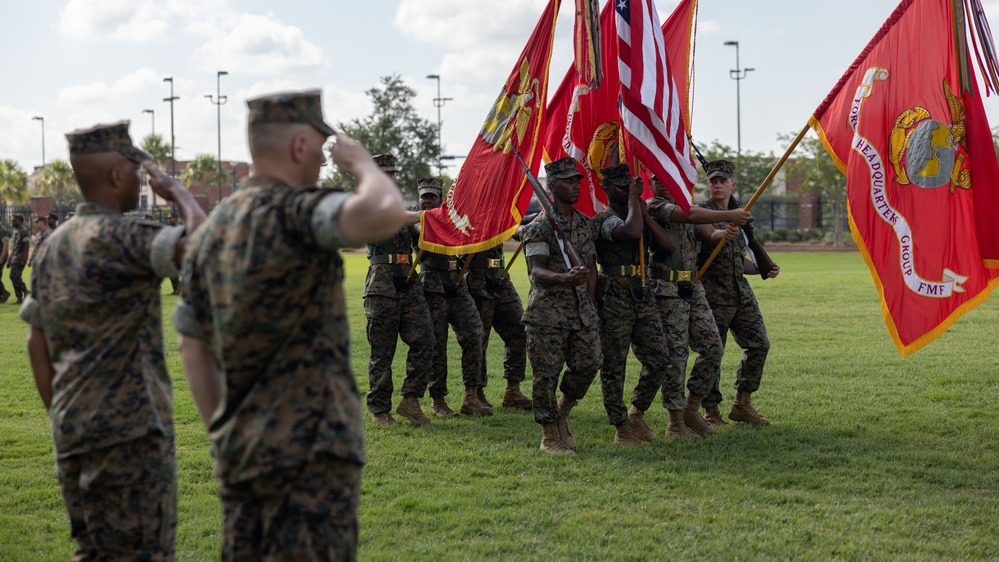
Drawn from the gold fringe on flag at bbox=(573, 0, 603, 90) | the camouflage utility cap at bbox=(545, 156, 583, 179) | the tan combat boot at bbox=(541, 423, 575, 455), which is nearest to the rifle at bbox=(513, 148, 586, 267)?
the camouflage utility cap at bbox=(545, 156, 583, 179)

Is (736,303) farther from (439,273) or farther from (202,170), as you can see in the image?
(202,170)

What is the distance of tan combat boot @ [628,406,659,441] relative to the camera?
8.41 metres

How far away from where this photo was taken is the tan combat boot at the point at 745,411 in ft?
29.6

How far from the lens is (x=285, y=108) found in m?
3.15

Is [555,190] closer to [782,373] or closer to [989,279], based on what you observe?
[989,279]

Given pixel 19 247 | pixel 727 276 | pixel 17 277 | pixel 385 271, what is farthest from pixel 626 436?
pixel 17 277

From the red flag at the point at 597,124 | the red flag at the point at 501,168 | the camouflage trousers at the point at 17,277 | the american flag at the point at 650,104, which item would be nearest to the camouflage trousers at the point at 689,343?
the american flag at the point at 650,104

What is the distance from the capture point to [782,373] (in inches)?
461

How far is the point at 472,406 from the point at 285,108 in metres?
6.91

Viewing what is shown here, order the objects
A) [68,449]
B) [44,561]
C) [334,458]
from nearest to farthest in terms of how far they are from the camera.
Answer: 1. [334,458]
2. [68,449]
3. [44,561]

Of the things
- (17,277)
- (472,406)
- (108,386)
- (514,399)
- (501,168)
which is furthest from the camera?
(17,277)

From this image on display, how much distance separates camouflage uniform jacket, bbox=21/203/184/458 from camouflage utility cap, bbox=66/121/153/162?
268 mm

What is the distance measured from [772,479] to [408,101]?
165 ft

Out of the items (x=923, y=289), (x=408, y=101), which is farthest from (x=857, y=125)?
(x=408, y=101)
